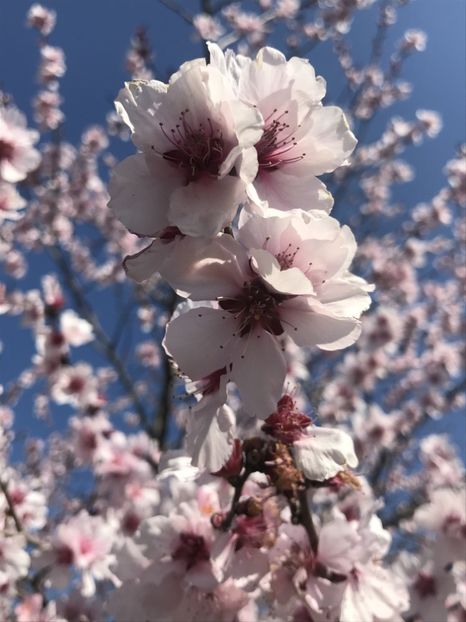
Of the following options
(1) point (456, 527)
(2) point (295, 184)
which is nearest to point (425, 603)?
(1) point (456, 527)

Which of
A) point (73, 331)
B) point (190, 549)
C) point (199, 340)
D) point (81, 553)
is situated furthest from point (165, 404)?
point (199, 340)

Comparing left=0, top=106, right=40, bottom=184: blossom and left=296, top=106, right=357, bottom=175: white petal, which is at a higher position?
left=296, top=106, right=357, bottom=175: white petal

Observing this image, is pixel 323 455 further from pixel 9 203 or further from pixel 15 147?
pixel 15 147

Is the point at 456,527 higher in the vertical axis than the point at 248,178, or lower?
lower

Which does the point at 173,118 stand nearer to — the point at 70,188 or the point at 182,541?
the point at 182,541

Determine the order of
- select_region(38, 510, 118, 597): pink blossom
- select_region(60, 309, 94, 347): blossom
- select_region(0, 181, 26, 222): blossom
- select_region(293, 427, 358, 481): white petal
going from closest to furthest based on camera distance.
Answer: select_region(293, 427, 358, 481): white petal < select_region(0, 181, 26, 222): blossom < select_region(38, 510, 118, 597): pink blossom < select_region(60, 309, 94, 347): blossom

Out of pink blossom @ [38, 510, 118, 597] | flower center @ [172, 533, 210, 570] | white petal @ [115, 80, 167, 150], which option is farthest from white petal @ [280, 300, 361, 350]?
pink blossom @ [38, 510, 118, 597]

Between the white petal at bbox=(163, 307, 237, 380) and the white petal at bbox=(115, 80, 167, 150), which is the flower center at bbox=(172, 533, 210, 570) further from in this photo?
the white petal at bbox=(115, 80, 167, 150)
